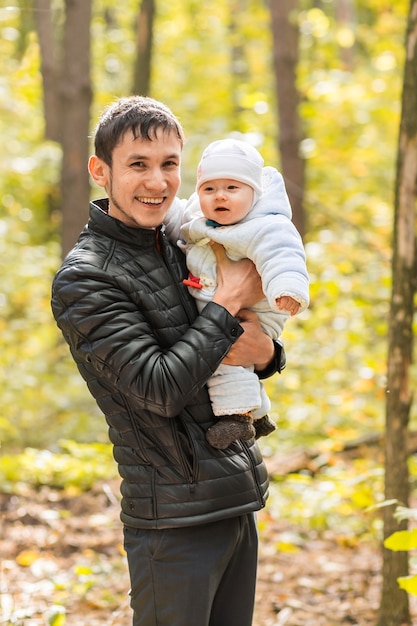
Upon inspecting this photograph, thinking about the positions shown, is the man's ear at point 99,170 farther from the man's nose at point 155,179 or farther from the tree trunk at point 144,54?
the tree trunk at point 144,54

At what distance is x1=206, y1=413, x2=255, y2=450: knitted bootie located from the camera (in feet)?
7.50

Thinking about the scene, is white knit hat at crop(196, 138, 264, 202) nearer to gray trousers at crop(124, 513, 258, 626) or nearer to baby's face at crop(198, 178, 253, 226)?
baby's face at crop(198, 178, 253, 226)

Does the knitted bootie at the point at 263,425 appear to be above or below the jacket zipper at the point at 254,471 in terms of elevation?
above

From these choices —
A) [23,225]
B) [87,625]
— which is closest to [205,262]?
[87,625]

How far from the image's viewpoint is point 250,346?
95.0 inches

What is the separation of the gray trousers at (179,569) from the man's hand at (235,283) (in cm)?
65

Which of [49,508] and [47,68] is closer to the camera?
[49,508]

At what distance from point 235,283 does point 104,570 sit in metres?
3.22

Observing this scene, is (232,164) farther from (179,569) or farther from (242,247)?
(179,569)

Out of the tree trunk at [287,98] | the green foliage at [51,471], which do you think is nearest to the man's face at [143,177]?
the green foliage at [51,471]

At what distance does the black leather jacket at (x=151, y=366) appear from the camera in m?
2.15

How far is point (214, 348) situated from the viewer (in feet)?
7.22

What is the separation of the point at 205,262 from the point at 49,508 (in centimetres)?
436

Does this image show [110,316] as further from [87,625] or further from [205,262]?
[87,625]
